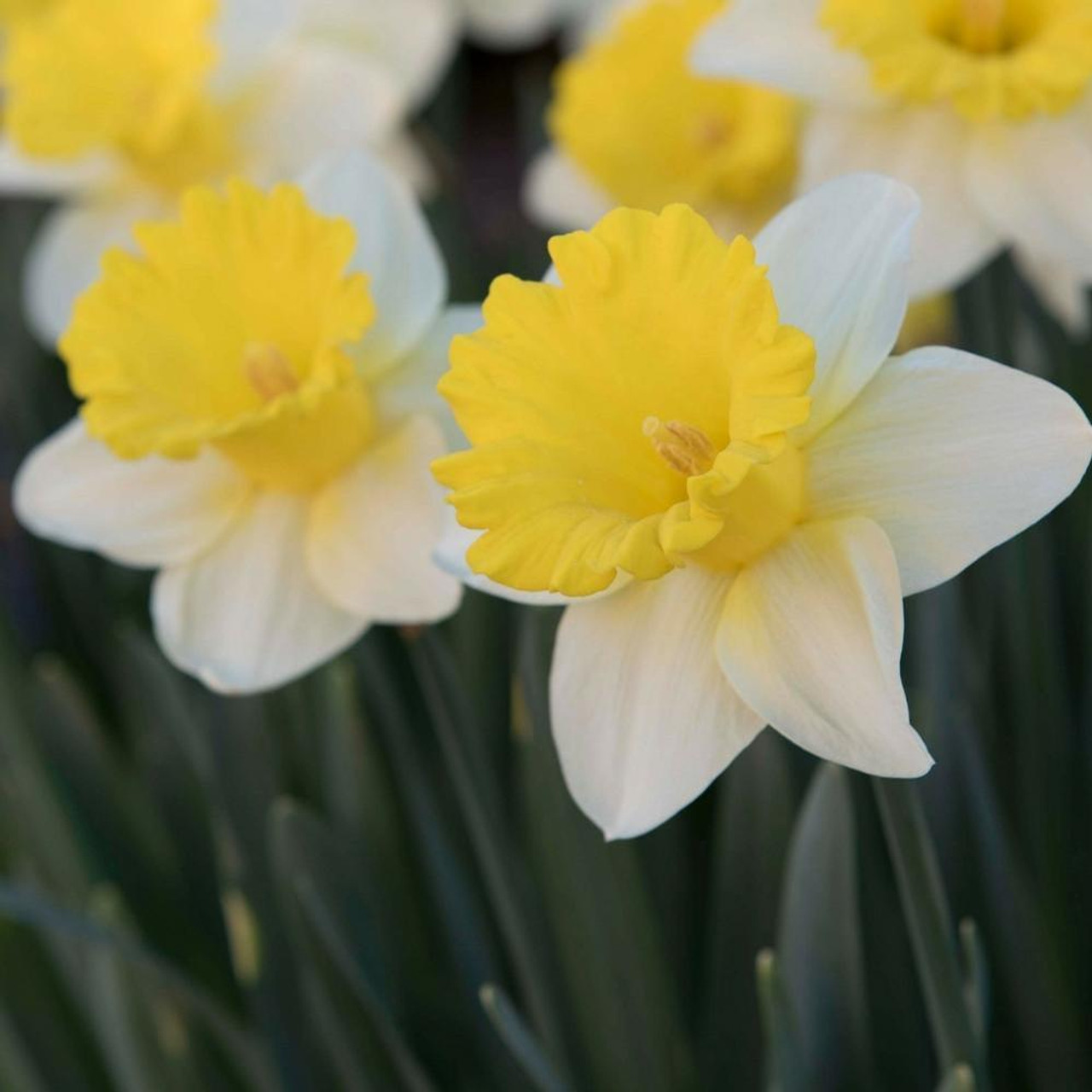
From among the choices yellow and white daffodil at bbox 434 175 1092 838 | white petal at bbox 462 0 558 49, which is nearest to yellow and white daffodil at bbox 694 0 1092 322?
yellow and white daffodil at bbox 434 175 1092 838

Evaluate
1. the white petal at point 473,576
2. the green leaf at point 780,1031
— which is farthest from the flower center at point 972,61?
the green leaf at point 780,1031

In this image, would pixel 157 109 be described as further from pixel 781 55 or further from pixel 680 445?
pixel 680 445

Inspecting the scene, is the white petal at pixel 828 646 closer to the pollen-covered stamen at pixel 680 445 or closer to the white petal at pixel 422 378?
the pollen-covered stamen at pixel 680 445

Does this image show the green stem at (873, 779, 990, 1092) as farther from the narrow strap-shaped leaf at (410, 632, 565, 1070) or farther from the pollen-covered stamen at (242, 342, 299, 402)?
the pollen-covered stamen at (242, 342, 299, 402)

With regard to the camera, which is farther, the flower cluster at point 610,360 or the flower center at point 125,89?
the flower center at point 125,89

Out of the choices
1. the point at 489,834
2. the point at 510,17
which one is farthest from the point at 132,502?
the point at 510,17

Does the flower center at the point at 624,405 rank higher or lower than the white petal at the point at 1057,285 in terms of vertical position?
higher

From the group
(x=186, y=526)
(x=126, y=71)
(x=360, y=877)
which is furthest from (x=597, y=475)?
(x=126, y=71)

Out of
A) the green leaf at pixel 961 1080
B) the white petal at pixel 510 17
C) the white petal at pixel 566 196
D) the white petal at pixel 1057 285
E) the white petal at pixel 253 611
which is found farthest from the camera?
the white petal at pixel 510 17
